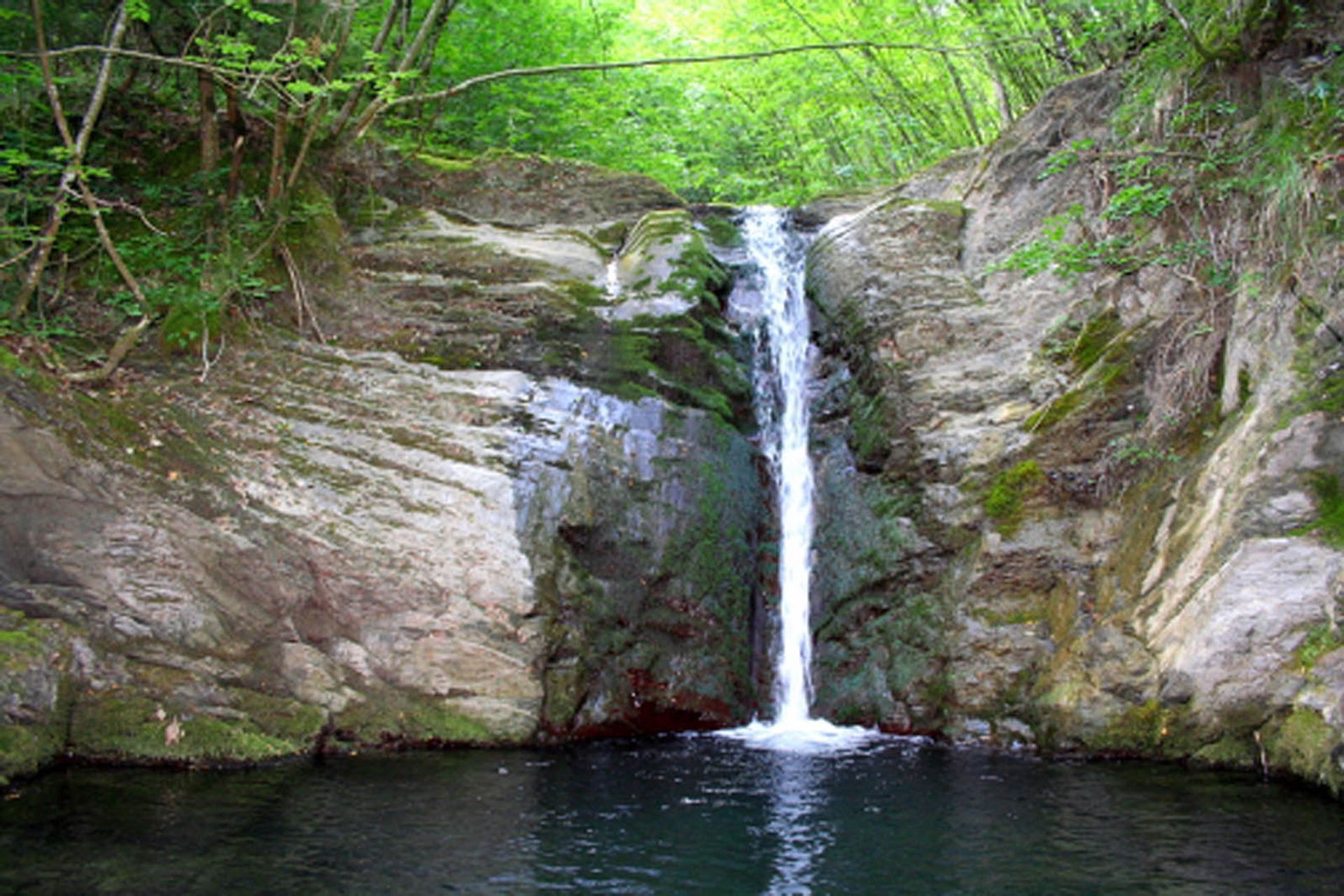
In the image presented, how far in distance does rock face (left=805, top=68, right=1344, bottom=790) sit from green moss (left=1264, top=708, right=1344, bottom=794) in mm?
17

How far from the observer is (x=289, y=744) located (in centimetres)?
693

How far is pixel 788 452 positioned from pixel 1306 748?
19.0 feet

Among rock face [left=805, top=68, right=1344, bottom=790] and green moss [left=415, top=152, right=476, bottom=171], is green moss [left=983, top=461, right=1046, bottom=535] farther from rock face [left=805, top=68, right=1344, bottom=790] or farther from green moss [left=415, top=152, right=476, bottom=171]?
green moss [left=415, top=152, right=476, bottom=171]

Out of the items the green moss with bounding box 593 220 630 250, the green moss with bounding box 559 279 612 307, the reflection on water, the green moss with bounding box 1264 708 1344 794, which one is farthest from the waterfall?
the green moss with bounding box 1264 708 1344 794

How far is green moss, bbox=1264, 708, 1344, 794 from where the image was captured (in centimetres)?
570

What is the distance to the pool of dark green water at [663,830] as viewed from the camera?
181 inches

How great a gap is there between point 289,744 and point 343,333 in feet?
14.1

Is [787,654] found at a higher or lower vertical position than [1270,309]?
lower

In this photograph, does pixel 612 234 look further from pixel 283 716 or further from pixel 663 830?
pixel 663 830

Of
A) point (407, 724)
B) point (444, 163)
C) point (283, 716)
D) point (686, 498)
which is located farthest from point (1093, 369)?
point (444, 163)

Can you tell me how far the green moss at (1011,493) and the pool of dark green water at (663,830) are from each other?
2.30 m

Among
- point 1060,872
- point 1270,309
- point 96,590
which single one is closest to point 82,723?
point 96,590

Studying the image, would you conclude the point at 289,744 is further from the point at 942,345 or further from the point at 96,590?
the point at 942,345

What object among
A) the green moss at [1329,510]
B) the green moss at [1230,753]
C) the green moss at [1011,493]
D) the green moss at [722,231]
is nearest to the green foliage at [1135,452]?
the green moss at [1011,493]
